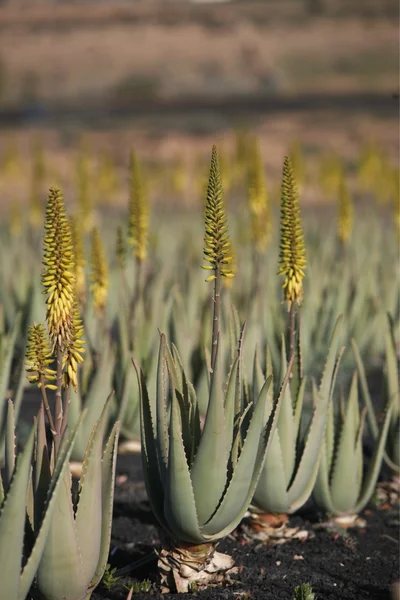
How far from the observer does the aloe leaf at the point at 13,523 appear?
2.43 metres

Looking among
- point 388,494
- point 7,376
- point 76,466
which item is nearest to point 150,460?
point 7,376

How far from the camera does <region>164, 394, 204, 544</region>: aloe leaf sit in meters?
2.84

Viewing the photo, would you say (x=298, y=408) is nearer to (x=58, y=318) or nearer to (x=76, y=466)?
(x=58, y=318)

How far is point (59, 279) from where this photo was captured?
279cm

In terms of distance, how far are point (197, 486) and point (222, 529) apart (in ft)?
0.75

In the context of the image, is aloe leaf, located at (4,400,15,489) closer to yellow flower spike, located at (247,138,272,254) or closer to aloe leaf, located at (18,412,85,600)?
aloe leaf, located at (18,412,85,600)

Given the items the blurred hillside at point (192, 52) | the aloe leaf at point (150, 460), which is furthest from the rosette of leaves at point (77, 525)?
the blurred hillside at point (192, 52)

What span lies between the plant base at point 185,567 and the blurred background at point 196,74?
4233cm

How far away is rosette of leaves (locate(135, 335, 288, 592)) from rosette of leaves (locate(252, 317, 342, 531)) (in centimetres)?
19

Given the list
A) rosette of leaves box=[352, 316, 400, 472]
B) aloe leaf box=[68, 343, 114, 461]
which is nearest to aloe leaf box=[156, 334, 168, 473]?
aloe leaf box=[68, 343, 114, 461]

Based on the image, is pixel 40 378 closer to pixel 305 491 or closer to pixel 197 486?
pixel 197 486

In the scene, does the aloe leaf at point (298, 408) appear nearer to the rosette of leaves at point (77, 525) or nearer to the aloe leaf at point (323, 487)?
the aloe leaf at point (323, 487)

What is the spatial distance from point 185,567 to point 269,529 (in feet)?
2.14

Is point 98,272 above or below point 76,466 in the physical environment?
above
